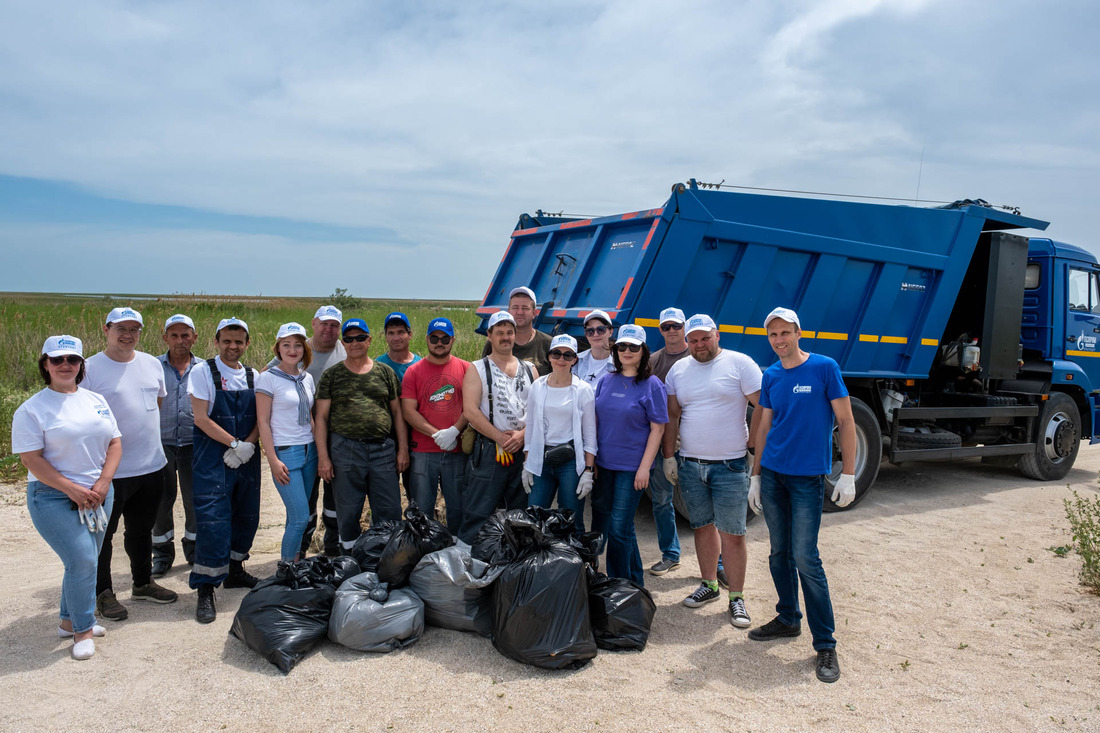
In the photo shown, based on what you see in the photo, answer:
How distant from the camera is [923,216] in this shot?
6754mm

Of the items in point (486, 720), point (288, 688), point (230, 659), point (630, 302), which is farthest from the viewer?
point (630, 302)

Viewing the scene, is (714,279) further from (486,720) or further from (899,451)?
(486,720)

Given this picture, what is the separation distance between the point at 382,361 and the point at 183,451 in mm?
1424

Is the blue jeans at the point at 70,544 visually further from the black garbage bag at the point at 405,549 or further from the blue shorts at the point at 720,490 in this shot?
the blue shorts at the point at 720,490

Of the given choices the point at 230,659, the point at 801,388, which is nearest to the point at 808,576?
the point at 801,388

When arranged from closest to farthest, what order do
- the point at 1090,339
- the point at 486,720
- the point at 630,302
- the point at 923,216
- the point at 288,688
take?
the point at 486,720 < the point at 288,688 < the point at 630,302 < the point at 923,216 < the point at 1090,339

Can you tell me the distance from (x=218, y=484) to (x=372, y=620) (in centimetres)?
131

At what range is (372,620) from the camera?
3.54 metres

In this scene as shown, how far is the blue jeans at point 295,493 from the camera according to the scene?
425cm

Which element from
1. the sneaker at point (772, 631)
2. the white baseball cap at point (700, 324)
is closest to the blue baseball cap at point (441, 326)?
the white baseball cap at point (700, 324)

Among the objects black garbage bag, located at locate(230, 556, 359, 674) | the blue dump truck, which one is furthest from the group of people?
the blue dump truck

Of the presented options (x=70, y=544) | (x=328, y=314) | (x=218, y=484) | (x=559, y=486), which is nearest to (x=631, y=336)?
(x=559, y=486)

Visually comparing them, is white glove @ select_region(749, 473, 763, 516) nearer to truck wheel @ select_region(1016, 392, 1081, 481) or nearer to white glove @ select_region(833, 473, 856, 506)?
white glove @ select_region(833, 473, 856, 506)

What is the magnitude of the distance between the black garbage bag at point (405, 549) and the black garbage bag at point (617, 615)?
0.92m
